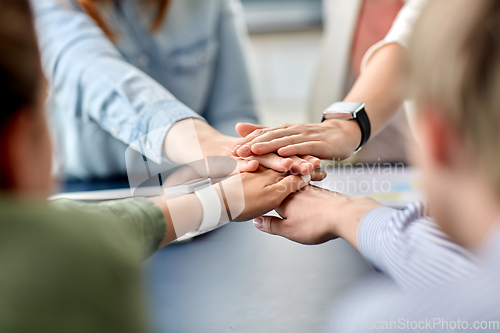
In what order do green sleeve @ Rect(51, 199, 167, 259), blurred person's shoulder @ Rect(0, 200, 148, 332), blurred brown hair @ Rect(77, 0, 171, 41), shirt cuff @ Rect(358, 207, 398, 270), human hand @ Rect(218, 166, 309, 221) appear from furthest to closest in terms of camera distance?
blurred brown hair @ Rect(77, 0, 171, 41)
human hand @ Rect(218, 166, 309, 221)
shirt cuff @ Rect(358, 207, 398, 270)
green sleeve @ Rect(51, 199, 167, 259)
blurred person's shoulder @ Rect(0, 200, 148, 332)

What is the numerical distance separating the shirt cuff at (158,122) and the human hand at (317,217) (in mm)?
249

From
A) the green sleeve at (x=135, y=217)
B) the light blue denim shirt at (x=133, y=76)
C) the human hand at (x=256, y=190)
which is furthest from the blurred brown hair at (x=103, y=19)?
the green sleeve at (x=135, y=217)

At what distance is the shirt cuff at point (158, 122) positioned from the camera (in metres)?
0.74

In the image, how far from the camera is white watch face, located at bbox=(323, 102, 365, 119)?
759 millimetres

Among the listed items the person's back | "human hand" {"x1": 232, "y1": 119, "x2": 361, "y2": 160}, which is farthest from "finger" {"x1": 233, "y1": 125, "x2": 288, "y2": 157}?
the person's back

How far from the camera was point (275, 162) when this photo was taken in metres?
0.67

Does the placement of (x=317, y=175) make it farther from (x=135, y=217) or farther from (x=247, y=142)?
(x=135, y=217)

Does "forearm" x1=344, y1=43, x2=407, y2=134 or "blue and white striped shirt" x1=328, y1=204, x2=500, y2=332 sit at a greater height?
"forearm" x1=344, y1=43, x2=407, y2=134

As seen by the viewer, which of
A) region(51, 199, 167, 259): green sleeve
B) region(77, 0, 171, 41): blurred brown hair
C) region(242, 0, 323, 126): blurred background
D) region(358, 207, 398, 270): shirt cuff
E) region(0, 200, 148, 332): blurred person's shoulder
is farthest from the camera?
region(242, 0, 323, 126): blurred background

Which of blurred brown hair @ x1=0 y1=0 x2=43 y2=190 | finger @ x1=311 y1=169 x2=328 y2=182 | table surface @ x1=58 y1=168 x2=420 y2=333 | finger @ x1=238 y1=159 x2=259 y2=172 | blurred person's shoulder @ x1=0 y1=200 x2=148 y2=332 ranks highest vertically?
blurred brown hair @ x1=0 y1=0 x2=43 y2=190

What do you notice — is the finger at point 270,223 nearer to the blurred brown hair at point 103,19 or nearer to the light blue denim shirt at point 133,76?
the light blue denim shirt at point 133,76

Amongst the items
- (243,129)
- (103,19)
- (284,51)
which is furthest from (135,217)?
(284,51)

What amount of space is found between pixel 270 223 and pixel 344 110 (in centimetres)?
29

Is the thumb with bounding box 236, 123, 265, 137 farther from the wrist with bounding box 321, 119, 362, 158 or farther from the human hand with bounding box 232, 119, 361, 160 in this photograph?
the wrist with bounding box 321, 119, 362, 158
